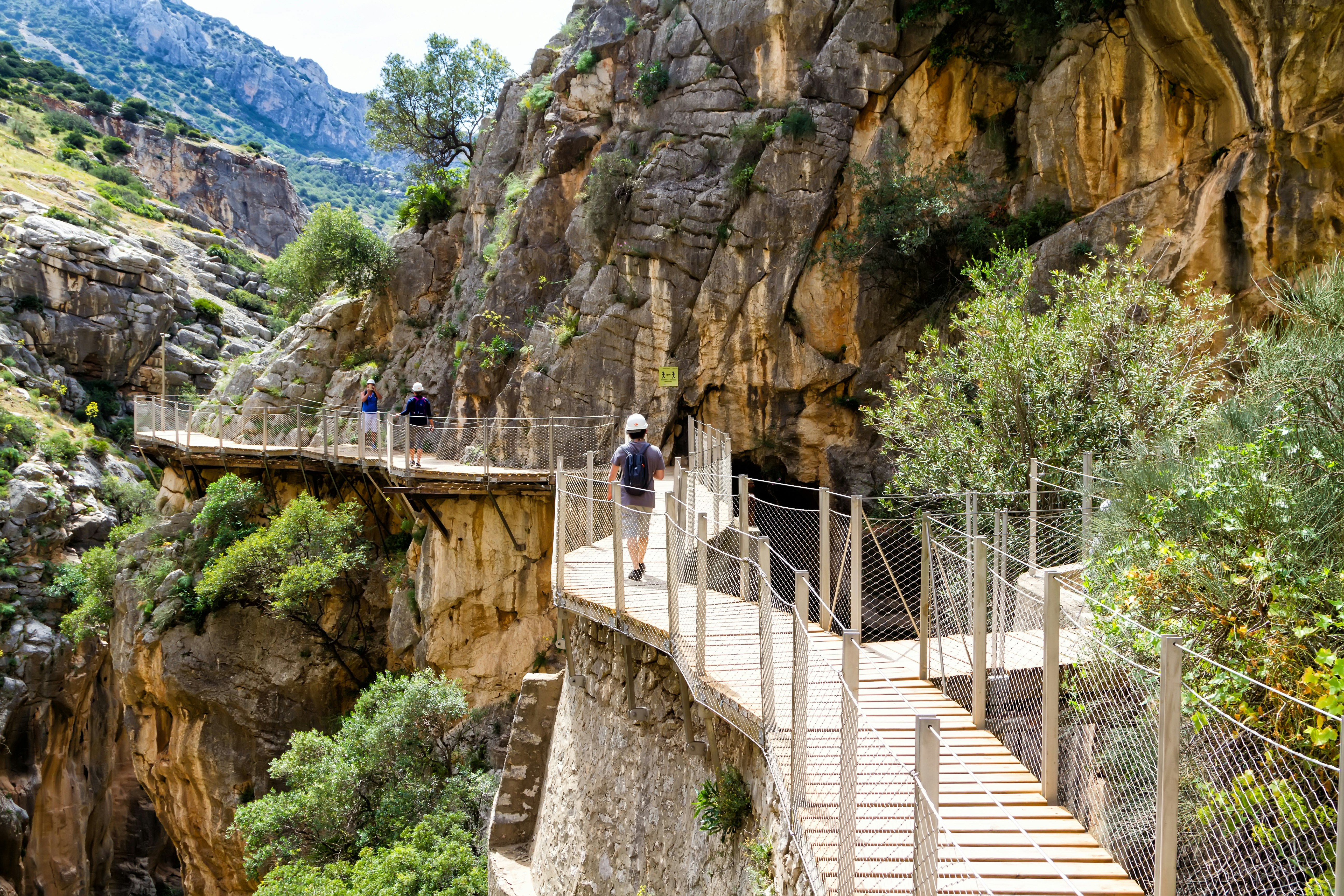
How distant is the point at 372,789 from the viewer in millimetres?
14320

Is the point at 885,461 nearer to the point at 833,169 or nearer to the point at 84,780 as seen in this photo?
the point at 833,169

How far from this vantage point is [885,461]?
17750 mm

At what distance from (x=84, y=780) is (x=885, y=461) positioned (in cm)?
2788

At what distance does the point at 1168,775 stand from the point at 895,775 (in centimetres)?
131

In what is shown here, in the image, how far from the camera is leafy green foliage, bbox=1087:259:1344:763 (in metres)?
4.21

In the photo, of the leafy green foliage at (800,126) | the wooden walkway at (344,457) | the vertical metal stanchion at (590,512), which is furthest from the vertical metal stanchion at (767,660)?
the leafy green foliage at (800,126)

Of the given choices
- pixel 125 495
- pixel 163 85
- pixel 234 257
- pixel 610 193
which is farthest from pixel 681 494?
pixel 163 85

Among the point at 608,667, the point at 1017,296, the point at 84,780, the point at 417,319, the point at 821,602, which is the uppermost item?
the point at 417,319

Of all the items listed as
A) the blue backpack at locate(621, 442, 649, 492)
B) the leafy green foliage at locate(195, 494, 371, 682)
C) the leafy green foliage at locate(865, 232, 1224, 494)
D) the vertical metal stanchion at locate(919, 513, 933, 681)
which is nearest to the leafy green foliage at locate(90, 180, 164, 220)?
the leafy green foliage at locate(195, 494, 371, 682)

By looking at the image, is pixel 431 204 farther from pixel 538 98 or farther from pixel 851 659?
pixel 851 659

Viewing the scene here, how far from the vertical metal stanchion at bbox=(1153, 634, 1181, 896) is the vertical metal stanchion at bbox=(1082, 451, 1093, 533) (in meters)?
4.00

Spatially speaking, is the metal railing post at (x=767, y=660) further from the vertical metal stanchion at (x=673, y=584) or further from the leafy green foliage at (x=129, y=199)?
the leafy green foliage at (x=129, y=199)

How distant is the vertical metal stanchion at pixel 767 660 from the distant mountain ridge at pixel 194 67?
4919 inches

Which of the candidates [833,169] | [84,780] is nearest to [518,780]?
[833,169]
